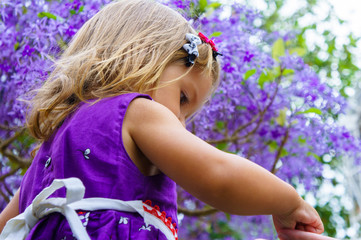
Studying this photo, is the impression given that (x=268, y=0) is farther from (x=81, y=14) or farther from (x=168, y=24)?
(x=168, y=24)

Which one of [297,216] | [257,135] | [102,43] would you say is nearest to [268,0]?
[257,135]

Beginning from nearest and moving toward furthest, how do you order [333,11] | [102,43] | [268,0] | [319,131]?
[102,43] < [319,131] < [268,0] < [333,11]

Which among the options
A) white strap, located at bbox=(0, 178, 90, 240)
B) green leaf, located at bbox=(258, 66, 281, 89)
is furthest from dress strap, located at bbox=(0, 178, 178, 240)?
green leaf, located at bbox=(258, 66, 281, 89)

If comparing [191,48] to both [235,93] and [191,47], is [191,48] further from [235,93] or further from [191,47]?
[235,93]

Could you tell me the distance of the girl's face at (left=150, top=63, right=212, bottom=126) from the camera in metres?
1.40

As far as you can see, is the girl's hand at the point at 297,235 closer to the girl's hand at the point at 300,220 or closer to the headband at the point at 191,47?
the girl's hand at the point at 300,220

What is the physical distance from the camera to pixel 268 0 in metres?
3.66

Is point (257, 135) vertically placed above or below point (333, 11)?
below

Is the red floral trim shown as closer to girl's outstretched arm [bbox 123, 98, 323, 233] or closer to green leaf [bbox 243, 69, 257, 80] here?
girl's outstretched arm [bbox 123, 98, 323, 233]

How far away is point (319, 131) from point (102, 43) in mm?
1554

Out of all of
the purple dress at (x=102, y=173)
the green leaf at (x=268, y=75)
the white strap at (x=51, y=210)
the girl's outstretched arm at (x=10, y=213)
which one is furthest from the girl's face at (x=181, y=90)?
the green leaf at (x=268, y=75)

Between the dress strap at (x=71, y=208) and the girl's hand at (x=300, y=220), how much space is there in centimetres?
29

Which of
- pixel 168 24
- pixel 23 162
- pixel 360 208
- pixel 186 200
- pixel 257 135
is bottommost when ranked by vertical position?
pixel 360 208

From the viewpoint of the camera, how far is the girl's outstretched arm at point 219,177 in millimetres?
1089
